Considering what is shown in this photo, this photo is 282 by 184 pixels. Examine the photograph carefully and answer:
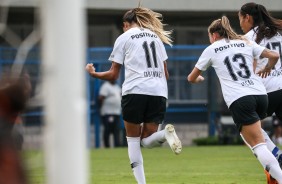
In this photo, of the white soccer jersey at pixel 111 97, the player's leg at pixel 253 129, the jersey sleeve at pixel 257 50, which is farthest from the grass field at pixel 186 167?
the jersey sleeve at pixel 257 50

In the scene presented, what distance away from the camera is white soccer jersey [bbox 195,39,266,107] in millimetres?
8945

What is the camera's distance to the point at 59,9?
362 cm

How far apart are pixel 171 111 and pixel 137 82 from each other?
47.1ft

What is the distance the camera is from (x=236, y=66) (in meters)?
8.97

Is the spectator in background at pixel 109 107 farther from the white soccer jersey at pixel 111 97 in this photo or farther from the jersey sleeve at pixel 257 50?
the jersey sleeve at pixel 257 50

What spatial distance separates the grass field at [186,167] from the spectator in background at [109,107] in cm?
184

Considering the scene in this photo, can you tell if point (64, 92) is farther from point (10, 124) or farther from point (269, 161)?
point (269, 161)

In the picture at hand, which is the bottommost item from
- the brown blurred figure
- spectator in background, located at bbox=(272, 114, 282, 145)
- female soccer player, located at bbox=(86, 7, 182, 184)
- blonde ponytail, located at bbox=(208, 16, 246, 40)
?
spectator in background, located at bbox=(272, 114, 282, 145)

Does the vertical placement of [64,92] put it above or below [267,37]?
above

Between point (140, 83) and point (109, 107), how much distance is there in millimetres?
13003

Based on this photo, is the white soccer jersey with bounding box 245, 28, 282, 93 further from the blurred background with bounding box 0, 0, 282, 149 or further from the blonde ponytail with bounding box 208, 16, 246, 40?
the blurred background with bounding box 0, 0, 282, 149

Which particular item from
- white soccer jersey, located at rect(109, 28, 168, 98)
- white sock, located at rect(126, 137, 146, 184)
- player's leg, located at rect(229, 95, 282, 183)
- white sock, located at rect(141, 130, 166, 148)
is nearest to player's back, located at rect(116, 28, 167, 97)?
white soccer jersey, located at rect(109, 28, 168, 98)

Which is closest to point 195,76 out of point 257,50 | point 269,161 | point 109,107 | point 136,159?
point 257,50

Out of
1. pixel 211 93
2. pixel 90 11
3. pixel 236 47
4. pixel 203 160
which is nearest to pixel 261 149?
pixel 236 47
